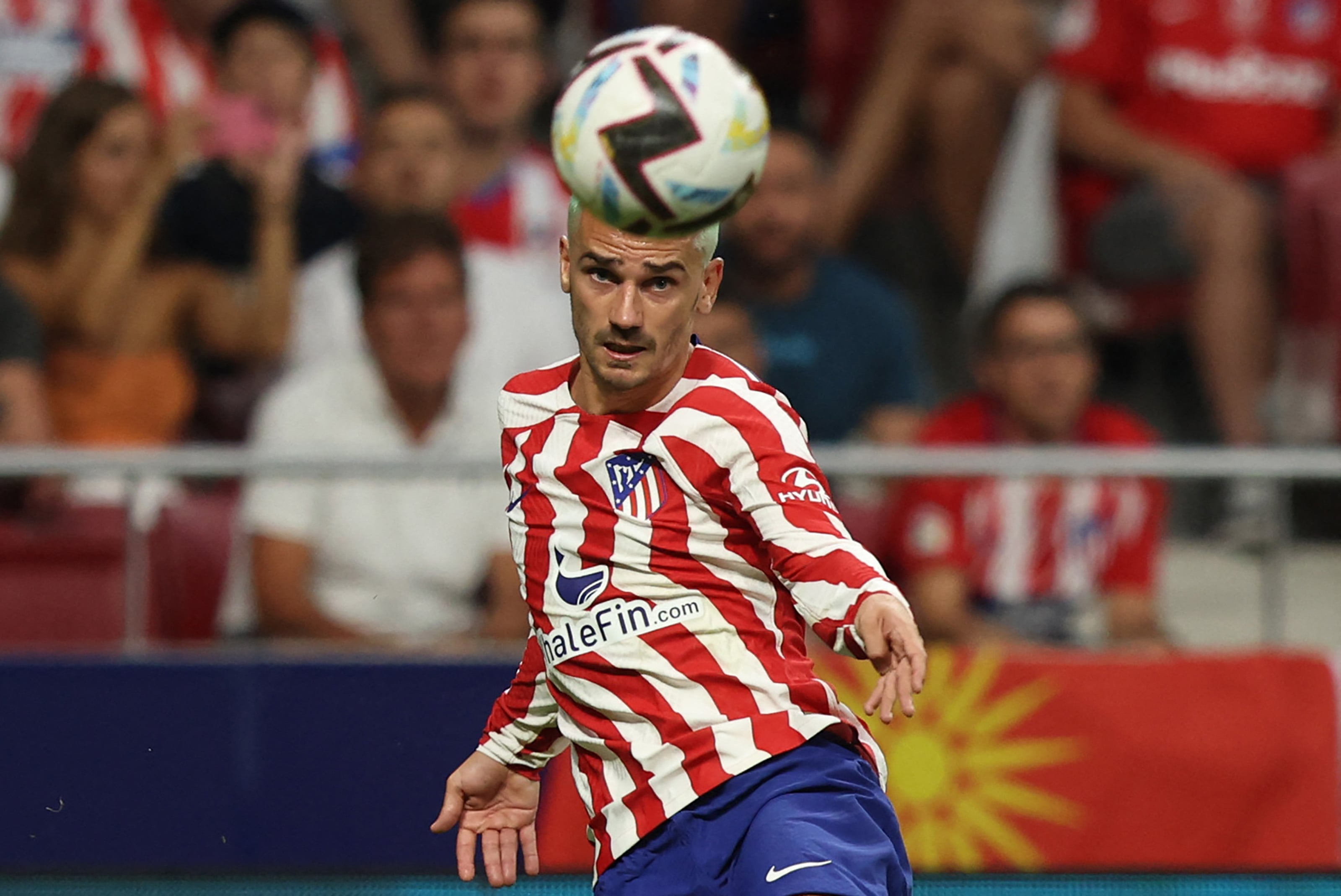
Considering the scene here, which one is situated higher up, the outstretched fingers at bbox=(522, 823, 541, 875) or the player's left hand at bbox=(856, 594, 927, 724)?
the player's left hand at bbox=(856, 594, 927, 724)

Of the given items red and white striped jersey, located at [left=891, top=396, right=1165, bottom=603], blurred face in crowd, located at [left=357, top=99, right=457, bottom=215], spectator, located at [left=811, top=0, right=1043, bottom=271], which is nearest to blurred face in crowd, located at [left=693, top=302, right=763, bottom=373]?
red and white striped jersey, located at [left=891, top=396, right=1165, bottom=603]

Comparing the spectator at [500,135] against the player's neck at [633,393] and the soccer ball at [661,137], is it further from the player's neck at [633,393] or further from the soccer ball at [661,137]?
the soccer ball at [661,137]

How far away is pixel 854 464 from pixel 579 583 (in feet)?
7.24

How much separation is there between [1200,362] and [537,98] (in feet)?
8.92

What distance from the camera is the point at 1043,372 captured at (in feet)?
19.3

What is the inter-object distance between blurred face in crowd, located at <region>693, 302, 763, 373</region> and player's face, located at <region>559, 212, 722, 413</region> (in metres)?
2.90

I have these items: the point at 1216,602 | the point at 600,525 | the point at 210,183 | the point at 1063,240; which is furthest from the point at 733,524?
the point at 1063,240

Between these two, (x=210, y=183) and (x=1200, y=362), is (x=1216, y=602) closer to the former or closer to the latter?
(x=1200, y=362)

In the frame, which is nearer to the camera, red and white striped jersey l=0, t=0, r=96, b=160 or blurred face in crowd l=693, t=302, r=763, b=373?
blurred face in crowd l=693, t=302, r=763, b=373

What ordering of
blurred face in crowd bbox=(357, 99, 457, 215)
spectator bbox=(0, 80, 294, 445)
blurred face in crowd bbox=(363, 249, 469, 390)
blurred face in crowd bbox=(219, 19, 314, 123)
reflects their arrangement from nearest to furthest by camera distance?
blurred face in crowd bbox=(363, 249, 469, 390)
spectator bbox=(0, 80, 294, 445)
blurred face in crowd bbox=(357, 99, 457, 215)
blurred face in crowd bbox=(219, 19, 314, 123)

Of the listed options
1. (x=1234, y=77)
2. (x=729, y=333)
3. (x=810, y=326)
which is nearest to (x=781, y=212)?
(x=810, y=326)

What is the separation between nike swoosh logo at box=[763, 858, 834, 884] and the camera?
2.81 m

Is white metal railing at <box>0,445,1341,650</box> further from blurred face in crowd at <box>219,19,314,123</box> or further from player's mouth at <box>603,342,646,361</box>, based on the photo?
player's mouth at <box>603,342,646,361</box>

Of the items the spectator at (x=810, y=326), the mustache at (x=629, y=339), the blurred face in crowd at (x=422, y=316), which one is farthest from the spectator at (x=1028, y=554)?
the mustache at (x=629, y=339)
